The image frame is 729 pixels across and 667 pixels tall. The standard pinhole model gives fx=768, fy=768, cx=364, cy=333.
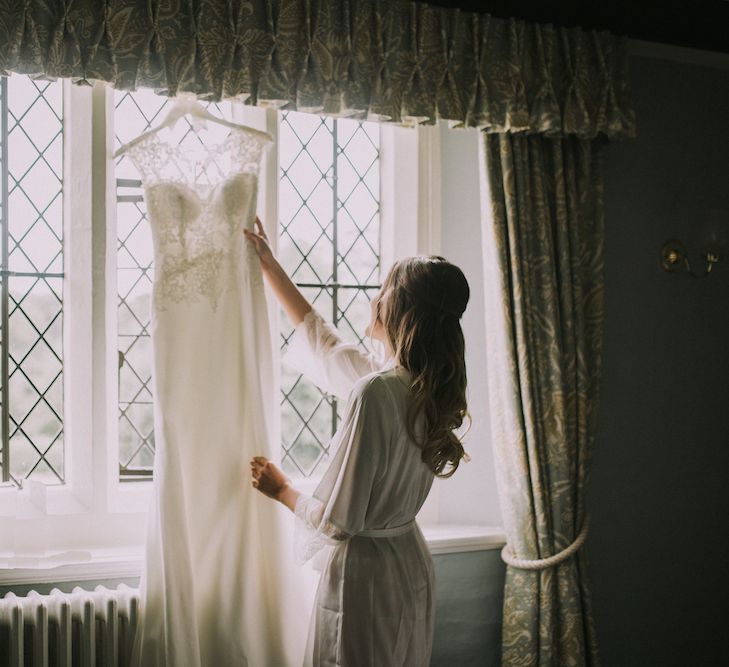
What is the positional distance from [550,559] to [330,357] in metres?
0.95

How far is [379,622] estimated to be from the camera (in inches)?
71.3

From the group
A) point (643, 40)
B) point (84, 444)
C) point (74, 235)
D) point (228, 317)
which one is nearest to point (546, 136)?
point (643, 40)

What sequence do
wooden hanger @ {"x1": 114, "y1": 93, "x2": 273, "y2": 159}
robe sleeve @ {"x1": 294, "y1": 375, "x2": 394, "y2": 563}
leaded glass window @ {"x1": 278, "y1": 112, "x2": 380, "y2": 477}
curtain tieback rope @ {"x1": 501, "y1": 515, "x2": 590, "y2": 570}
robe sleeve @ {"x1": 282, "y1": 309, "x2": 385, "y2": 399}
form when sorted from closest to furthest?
robe sleeve @ {"x1": 294, "y1": 375, "x2": 394, "y2": 563}, wooden hanger @ {"x1": 114, "y1": 93, "x2": 273, "y2": 159}, robe sleeve @ {"x1": 282, "y1": 309, "x2": 385, "y2": 399}, curtain tieback rope @ {"x1": 501, "y1": 515, "x2": 590, "y2": 570}, leaded glass window @ {"x1": 278, "y1": 112, "x2": 380, "y2": 477}

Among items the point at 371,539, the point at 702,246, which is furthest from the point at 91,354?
the point at 702,246

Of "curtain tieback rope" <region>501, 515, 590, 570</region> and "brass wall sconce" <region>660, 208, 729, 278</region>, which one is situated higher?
"brass wall sconce" <region>660, 208, 729, 278</region>

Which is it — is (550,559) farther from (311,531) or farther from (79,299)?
(79,299)

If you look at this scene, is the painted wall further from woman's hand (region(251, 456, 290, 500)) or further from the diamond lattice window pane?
the diamond lattice window pane

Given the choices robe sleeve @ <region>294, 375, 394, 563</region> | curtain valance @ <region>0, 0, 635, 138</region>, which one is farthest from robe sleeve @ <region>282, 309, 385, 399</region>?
curtain valance @ <region>0, 0, 635, 138</region>

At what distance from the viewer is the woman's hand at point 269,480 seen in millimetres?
1925

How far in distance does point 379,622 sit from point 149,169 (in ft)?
4.07

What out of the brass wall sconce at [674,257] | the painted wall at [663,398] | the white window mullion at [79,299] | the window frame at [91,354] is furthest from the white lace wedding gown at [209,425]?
the brass wall sconce at [674,257]

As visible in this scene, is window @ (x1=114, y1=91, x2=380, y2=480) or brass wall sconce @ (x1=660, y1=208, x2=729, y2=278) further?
brass wall sconce @ (x1=660, y1=208, x2=729, y2=278)

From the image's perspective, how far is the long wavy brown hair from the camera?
1755 millimetres

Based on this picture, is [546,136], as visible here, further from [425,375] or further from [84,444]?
[84,444]
